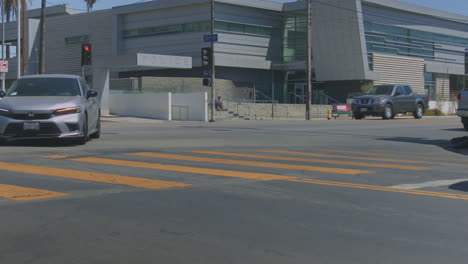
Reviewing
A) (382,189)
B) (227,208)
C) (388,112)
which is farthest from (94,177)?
(388,112)

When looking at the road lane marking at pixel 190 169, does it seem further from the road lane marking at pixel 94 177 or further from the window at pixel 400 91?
the window at pixel 400 91

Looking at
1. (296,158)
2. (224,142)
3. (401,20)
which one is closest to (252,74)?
(401,20)

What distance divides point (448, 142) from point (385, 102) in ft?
49.1

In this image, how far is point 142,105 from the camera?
36469 millimetres

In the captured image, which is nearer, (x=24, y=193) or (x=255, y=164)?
(x=24, y=193)

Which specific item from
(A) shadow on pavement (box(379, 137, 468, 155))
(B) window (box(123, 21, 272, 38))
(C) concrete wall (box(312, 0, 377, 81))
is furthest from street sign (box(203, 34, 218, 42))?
(C) concrete wall (box(312, 0, 377, 81))

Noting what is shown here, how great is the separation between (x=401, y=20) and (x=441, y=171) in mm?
47966

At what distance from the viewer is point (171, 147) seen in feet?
43.9

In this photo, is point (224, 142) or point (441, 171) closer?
point (441, 171)

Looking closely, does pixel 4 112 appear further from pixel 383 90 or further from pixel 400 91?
pixel 400 91

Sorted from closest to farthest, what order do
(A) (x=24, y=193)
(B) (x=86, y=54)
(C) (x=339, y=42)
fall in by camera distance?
(A) (x=24, y=193) → (B) (x=86, y=54) → (C) (x=339, y=42)

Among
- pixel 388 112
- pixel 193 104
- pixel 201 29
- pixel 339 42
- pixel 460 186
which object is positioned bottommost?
pixel 460 186

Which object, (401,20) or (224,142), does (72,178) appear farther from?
(401,20)

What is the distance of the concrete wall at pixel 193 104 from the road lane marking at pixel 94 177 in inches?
968
